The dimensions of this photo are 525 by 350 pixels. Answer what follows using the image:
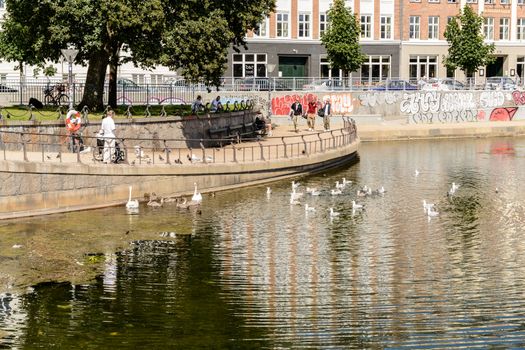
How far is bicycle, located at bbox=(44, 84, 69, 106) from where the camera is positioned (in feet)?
169

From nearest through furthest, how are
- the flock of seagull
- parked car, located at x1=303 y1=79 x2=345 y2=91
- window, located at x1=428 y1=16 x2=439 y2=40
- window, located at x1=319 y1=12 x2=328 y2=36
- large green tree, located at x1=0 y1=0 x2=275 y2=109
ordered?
the flock of seagull, large green tree, located at x1=0 y1=0 x2=275 y2=109, parked car, located at x1=303 y1=79 x2=345 y2=91, window, located at x1=319 y1=12 x2=328 y2=36, window, located at x1=428 y1=16 x2=439 y2=40

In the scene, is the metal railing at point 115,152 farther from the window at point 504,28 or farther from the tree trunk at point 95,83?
the window at point 504,28

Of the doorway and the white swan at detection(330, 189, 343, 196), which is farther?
the doorway

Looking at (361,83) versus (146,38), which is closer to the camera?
(146,38)

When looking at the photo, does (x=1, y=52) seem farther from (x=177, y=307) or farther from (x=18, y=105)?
(x=177, y=307)

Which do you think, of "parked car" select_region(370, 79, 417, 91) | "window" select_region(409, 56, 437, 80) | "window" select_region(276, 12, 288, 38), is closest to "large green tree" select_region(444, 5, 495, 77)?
"window" select_region(409, 56, 437, 80)

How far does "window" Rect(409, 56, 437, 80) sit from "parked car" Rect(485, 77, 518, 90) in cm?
1343

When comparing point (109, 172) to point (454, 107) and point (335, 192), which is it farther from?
point (454, 107)

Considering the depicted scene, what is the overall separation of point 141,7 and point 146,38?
2411 mm

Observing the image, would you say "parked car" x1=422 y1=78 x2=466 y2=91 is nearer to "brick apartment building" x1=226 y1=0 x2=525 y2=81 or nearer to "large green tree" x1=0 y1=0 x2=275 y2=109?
"brick apartment building" x1=226 y1=0 x2=525 y2=81

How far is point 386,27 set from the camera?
8962 centimetres

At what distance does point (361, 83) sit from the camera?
70938mm

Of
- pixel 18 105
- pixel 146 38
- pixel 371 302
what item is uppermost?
pixel 146 38

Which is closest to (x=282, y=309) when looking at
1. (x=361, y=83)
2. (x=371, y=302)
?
(x=371, y=302)
